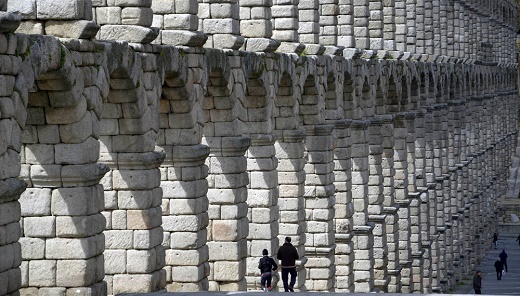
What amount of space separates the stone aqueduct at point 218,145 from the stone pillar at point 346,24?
44mm

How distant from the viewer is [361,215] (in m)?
45.9

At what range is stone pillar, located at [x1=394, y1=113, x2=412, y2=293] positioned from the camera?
54.0 meters

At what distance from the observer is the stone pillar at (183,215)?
2912 cm

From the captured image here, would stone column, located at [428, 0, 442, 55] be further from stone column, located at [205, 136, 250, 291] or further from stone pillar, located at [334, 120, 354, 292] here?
stone column, located at [205, 136, 250, 291]

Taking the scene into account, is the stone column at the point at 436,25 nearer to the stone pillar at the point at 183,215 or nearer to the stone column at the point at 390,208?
the stone column at the point at 390,208

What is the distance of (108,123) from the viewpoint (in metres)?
26.6

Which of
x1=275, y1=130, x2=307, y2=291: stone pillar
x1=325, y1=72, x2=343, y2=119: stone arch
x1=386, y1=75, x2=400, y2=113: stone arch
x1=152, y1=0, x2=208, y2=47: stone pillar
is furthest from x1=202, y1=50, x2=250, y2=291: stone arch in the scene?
x1=386, y1=75, x2=400, y2=113: stone arch

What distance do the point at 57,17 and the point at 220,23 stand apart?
8.99 meters

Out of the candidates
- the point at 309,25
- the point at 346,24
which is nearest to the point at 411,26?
the point at 346,24

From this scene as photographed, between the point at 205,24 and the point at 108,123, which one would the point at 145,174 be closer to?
the point at 108,123

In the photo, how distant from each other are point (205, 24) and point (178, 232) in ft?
17.1

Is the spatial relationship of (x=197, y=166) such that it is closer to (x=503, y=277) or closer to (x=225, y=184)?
(x=225, y=184)

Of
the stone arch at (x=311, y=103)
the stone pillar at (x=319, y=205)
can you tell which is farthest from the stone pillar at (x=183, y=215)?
the stone pillar at (x=319, y=205)

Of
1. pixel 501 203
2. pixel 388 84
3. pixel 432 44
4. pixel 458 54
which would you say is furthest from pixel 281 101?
A: pixel 501 203
